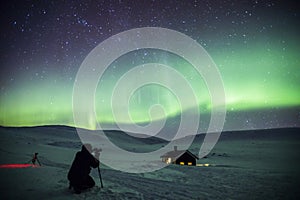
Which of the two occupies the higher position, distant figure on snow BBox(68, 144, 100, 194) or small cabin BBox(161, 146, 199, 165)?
distant figure on snow BBox(68, 144, 100, 194)

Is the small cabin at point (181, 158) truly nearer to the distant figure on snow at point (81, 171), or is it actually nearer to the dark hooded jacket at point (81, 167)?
the distant figure on snow at point (81, 171)

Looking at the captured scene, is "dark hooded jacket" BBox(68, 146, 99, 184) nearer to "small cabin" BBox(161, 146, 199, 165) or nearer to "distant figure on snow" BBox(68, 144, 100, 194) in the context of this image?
"distant figure on snow" BBox(68, 144, 100, 194)

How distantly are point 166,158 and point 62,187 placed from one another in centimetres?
2181

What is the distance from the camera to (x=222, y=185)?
14.1 metres

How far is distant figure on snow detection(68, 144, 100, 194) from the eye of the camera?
30.7 feet

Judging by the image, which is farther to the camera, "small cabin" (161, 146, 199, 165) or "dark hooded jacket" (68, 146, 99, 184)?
"small cabin" (161, 146, 199, 165)

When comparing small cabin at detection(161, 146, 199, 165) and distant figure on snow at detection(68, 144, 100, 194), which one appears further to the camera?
small cabin at detection(161, 146, 199, 165)

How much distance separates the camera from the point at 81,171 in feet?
30.9

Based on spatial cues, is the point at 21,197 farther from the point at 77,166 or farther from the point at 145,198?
the point at 145,198

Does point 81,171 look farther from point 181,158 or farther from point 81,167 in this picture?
point 181,158

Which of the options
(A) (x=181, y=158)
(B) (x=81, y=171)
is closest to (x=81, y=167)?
(B) (x=81, y=171)

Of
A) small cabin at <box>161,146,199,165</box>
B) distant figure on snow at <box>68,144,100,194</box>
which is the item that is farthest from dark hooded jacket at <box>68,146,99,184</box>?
small cabin at <box>161,146,199,165</box>

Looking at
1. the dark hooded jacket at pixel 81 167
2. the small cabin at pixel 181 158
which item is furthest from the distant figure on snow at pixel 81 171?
the small cabin at pixel 181 158

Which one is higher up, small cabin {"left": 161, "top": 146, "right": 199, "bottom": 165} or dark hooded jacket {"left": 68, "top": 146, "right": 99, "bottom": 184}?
dark hooded jacket {"left": 68, "top": 146, "right": 99, "bottom": 184}
